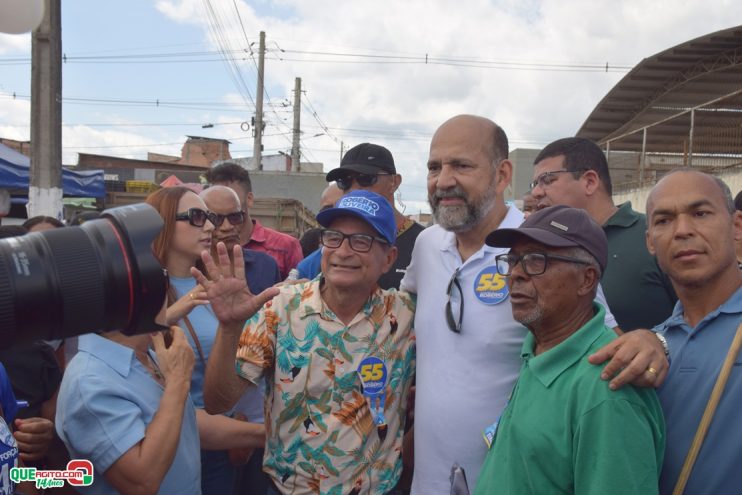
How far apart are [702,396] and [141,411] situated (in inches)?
68.8

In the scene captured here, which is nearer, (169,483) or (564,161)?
(169,483)

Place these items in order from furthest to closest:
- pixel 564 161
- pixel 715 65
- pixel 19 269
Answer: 1. pixel 715 65
2. pixel 564 161
3. pixel 19 269

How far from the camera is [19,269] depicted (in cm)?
123

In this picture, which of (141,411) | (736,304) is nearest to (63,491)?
(141,411)

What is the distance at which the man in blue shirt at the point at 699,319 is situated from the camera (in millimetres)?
1556

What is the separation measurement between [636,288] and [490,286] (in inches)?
38.8

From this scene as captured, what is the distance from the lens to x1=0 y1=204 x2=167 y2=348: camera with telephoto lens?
123 centimetres

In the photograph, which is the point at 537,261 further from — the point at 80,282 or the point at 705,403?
the point at 80,282

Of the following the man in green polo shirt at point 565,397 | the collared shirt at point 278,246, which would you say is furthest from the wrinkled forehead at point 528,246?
the collared shirt at point 278,246

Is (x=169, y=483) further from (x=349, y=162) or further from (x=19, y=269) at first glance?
(x=349, y=162)

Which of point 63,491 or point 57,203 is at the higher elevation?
point 57,203

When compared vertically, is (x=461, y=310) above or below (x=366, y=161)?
below

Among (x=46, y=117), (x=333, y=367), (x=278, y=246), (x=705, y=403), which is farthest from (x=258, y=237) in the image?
(x=46, y=117)

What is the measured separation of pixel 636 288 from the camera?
9.09 ft
